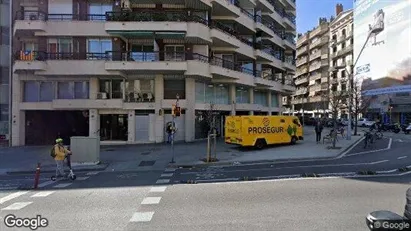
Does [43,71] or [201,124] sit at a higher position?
[43,71]

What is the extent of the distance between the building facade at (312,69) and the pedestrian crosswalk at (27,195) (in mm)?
65181

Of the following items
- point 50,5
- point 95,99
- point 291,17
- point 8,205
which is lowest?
point 8,205

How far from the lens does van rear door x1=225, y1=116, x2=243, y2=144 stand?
2139cm

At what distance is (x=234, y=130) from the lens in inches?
864

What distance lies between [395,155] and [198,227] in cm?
1614

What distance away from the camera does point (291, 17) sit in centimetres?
5003

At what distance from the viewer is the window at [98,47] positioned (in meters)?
25.9

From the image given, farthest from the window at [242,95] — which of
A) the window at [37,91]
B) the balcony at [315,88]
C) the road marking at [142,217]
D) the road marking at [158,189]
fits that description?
the balcony at [315,88]

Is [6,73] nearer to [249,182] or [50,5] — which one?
[50,5]

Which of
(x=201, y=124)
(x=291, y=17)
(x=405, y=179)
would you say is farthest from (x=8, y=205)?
(x=291, y=17)

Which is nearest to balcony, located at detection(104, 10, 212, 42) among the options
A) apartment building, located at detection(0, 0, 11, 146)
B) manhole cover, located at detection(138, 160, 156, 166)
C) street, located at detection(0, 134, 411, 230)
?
apartment building, located at detection(0, 0, 11, 146)

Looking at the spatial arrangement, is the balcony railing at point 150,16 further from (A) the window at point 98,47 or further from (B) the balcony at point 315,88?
(B) the balcony at point 315,88

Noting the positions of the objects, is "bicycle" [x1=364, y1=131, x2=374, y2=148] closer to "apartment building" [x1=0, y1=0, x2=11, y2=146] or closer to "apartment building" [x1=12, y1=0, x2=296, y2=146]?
"apartment building" [x1=12, y1=0, x2=296, y2=146]

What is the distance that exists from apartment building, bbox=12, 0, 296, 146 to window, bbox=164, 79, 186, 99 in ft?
0.27
